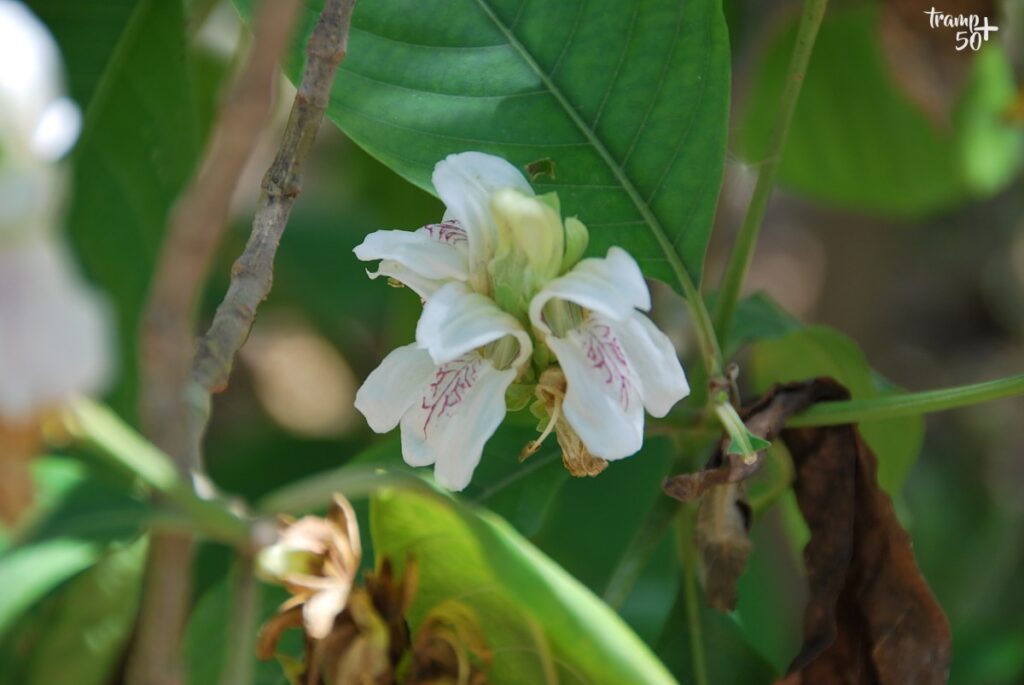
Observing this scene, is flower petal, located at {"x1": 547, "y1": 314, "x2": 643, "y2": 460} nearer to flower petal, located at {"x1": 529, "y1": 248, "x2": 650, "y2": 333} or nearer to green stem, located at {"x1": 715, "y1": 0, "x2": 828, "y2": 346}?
flower petal, located at {"x1": 529, "y1": 248, "x2": 650, "y2": 333}

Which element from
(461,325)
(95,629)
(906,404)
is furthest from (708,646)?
(95,629)

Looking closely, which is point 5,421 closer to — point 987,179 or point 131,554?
point 131,554

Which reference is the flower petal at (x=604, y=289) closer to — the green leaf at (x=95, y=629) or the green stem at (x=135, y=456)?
the green stem at (x=135, y=456)

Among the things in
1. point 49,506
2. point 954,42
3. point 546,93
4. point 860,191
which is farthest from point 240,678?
point 860,191

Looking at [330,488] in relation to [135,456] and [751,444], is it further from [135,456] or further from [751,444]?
[751,444]

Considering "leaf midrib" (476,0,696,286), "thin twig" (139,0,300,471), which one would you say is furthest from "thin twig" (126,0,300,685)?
"leaf midrib" (476,0,696,286)

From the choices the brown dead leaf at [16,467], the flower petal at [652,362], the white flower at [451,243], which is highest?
the brown dead leaf at [16,467]

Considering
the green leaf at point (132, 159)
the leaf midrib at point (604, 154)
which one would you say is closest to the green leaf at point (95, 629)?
the green leaf at point (132, 159)
